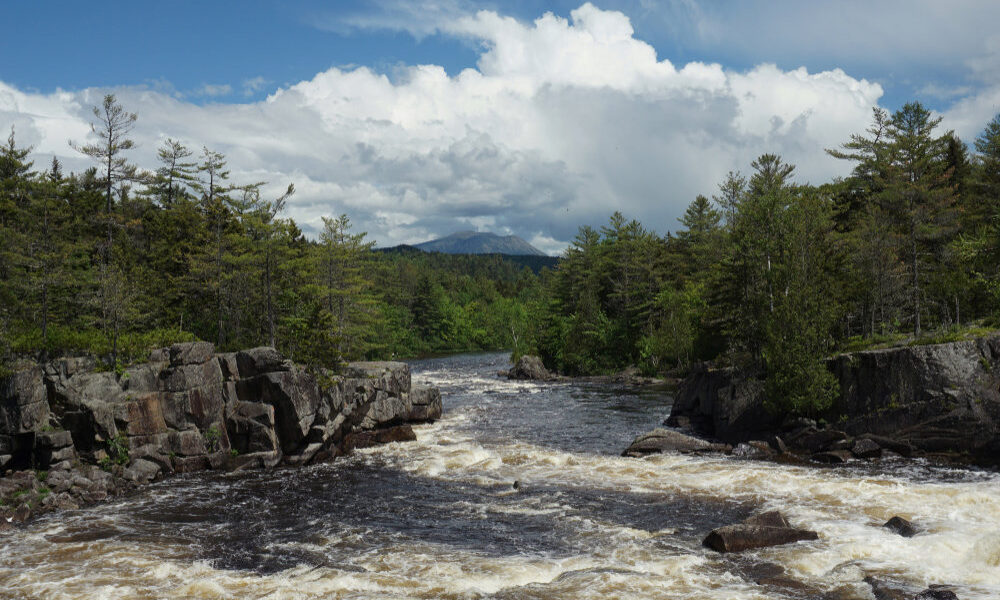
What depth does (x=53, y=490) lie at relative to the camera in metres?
23.8

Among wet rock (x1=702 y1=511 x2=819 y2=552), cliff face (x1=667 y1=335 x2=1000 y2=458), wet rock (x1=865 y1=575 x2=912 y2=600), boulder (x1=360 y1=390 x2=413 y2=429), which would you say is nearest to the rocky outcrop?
boulder (x1=360 y1=390 x2=413 y2=429)

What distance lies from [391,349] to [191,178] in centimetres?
5340

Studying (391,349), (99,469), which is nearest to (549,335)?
(391,349)

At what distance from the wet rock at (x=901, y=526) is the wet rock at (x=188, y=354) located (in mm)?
29237

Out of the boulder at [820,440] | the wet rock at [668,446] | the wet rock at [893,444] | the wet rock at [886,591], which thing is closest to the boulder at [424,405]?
the wet rock at [668,446]

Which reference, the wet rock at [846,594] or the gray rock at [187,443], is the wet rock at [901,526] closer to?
the wet rock at [846,594]

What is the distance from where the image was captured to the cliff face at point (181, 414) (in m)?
26.2

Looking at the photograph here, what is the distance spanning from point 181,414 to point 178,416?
0.15m

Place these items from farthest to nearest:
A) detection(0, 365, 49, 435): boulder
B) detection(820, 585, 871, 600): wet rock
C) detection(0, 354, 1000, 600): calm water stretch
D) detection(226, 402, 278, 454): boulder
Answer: detection(226, 402, 278, 454): boulder → detection(0, 365, 49, 435): boulder → detection(0, 354, 1000, 600): calm water stretch → detection(820, 585, 871, 600): wet rock

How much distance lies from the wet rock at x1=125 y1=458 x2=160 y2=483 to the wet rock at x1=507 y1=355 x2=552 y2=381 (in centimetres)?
4589

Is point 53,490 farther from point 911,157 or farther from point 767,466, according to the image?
point 911,157

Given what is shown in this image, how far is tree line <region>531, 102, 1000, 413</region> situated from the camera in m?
32.5

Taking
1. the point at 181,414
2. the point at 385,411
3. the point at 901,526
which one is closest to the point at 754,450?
the point at 901,526

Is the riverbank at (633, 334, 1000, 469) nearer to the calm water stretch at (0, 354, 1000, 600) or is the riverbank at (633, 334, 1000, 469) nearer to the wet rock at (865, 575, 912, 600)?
the calm water stretch at (0, 354, 1000, 600)
